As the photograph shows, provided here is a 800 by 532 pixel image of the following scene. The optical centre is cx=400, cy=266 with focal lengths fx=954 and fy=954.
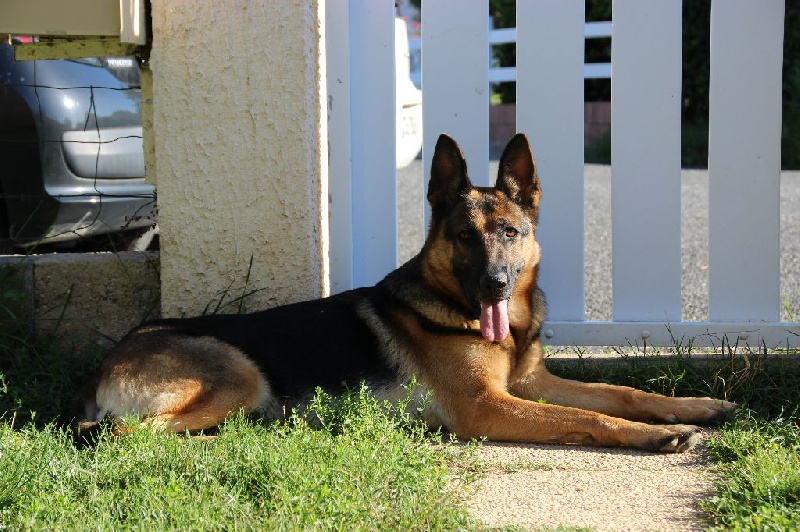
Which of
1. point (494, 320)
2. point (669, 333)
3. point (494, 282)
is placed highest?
point (494, 282)

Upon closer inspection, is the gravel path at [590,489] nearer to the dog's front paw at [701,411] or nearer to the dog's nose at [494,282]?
the dog's front paw at [701,411]

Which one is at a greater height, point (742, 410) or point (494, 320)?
point (494, 320)

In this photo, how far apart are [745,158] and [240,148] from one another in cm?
244

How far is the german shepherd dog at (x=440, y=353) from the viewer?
150 inches

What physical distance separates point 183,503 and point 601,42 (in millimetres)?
16047

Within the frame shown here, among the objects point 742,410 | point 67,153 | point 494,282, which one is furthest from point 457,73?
point 67,153

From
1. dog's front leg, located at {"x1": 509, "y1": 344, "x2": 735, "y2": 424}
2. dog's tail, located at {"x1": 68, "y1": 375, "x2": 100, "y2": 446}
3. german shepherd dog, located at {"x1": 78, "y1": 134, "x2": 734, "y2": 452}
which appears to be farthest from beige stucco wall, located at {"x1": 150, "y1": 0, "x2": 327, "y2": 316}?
dog's front leg, located at {"x1": 509, "y1": 344, "x2": 735, "y2": 424}

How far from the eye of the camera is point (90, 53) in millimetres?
4719

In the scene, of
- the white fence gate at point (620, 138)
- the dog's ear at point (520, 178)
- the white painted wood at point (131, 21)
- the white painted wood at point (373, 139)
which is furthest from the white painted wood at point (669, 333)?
the white painted wood at point (131, 21)

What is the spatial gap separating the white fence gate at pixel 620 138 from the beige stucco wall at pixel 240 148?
30 centimetres

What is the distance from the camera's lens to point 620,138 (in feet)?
15.4

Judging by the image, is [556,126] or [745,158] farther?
[556,126]

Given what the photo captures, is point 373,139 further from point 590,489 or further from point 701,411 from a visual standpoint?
point 590,489

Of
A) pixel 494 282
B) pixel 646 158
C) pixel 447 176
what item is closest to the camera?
pixel 494 282
